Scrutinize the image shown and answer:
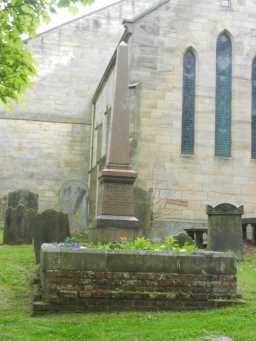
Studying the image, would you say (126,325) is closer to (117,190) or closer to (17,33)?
(17,33)

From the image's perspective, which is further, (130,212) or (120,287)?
(130,212)

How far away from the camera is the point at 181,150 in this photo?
59.2 ft

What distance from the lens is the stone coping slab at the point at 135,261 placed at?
20.9ft

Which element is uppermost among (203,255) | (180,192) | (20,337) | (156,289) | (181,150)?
(181,150)

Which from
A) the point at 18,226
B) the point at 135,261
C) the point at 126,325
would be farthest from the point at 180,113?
the point at 126,325

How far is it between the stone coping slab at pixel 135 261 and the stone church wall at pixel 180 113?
10229 mm

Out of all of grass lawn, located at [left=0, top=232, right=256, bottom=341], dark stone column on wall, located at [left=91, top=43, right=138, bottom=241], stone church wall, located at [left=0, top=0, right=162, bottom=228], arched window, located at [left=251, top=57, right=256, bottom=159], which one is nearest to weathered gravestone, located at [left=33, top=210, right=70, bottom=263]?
dark stone column on wall, located at [left=91, top=43, right=138, bottom=241]

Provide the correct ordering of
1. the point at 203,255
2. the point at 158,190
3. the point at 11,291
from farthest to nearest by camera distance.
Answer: the point at 158,190 < the point at 11,291 < the point at 203,255

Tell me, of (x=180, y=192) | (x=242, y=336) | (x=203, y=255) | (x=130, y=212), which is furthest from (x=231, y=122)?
(x=242, y=336)

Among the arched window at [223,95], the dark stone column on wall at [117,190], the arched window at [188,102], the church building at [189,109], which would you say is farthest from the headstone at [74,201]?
the dark stone column on wall at [117,190]

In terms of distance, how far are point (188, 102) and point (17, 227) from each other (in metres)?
8.13

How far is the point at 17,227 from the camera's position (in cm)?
1395

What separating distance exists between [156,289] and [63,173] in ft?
63.6

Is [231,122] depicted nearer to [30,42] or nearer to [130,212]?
[130,212]
